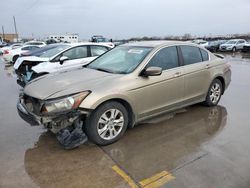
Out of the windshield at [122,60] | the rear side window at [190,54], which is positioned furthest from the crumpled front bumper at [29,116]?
the rear side window at [190,54]

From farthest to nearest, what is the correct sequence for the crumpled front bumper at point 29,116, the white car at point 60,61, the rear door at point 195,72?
the white car at point 60,61 → the rear door at point 195,72 → the crumpled front bumper at point 29,116

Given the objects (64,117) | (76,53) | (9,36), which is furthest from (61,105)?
(9,36)

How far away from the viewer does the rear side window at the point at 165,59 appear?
4.06m

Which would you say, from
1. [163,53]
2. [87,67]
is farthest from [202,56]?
[87,67]

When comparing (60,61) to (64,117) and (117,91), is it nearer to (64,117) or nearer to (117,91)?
(117,91)

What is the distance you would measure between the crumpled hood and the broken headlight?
8 cm

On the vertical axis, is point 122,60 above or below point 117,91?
above

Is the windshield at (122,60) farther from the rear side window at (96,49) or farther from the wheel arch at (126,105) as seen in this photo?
the rear side window at (96,49)

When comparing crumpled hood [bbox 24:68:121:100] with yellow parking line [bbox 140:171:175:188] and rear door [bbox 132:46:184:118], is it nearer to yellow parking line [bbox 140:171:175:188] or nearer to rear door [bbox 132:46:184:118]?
rear door [bbox 132:46:184:118]

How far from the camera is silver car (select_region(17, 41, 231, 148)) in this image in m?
3.22

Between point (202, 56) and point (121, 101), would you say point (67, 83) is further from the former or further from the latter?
point (202, 56)

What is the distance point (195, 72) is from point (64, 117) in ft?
9.29

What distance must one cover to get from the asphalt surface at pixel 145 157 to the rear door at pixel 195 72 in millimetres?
518

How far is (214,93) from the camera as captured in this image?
524 cm
